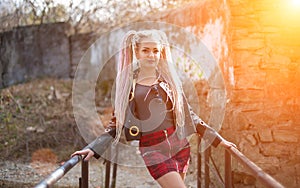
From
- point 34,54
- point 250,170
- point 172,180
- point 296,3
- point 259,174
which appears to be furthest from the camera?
point 34,54

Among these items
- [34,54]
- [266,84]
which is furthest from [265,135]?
[34,54]

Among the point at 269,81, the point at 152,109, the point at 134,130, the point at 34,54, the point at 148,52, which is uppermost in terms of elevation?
the point at 34,54

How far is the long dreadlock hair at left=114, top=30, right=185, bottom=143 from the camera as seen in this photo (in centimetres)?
233

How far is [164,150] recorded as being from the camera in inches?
89.4

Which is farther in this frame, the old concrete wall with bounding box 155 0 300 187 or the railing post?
the old concrete wall with bounding box 155 0 300 187

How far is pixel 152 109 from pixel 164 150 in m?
0.25

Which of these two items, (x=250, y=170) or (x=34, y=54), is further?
(x=34, y=54)

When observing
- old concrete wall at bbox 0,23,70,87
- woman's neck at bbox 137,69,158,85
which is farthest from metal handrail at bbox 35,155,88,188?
old concrete wall at bbox 0,23,70,87

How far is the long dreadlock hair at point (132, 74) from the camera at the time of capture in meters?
2.33

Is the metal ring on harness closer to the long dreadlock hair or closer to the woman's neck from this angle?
the long dreadlock hair

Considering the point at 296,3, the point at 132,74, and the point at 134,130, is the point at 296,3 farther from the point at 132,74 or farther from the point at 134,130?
the point at 134,130

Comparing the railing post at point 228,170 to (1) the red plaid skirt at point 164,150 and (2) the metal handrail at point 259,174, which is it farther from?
(1) the red plaid skirt at point 164,150

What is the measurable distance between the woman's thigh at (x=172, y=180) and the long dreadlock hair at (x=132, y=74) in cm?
34

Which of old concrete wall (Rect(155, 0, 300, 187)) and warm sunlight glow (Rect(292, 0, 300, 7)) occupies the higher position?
warm sunlight glow (Rect(292, 0, 300, 7))
